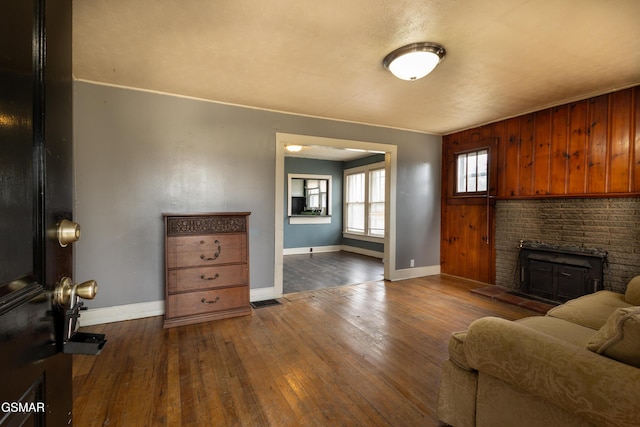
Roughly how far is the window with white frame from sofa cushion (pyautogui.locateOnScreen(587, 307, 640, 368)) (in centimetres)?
577

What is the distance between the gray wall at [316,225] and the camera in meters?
7.52

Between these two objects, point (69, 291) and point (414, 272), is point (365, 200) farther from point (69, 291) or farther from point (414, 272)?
point (69, 291)

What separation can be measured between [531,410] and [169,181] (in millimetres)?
3595

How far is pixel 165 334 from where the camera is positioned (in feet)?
9.21

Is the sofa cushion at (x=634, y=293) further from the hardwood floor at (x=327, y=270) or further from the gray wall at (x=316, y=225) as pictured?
the gray wall at (x=316, y=225)

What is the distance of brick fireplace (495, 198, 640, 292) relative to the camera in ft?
10.2

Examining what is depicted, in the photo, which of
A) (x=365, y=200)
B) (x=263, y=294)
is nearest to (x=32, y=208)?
(x=263, y=294)

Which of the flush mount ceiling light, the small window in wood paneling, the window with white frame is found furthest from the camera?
the window with white frame

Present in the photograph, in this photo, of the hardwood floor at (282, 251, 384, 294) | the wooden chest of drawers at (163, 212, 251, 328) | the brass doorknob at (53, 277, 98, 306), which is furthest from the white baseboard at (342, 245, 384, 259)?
the brass doorknob at (53, 277, 98, 306)

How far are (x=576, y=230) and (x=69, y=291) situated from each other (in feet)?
15.3

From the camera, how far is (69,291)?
697mm

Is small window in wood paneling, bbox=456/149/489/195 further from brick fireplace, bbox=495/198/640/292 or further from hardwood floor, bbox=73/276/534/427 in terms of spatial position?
hardwood floor, bbox=73/276/534/427

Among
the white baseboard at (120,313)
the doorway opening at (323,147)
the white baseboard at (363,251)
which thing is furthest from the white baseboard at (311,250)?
the white baseboard at (120,313)
